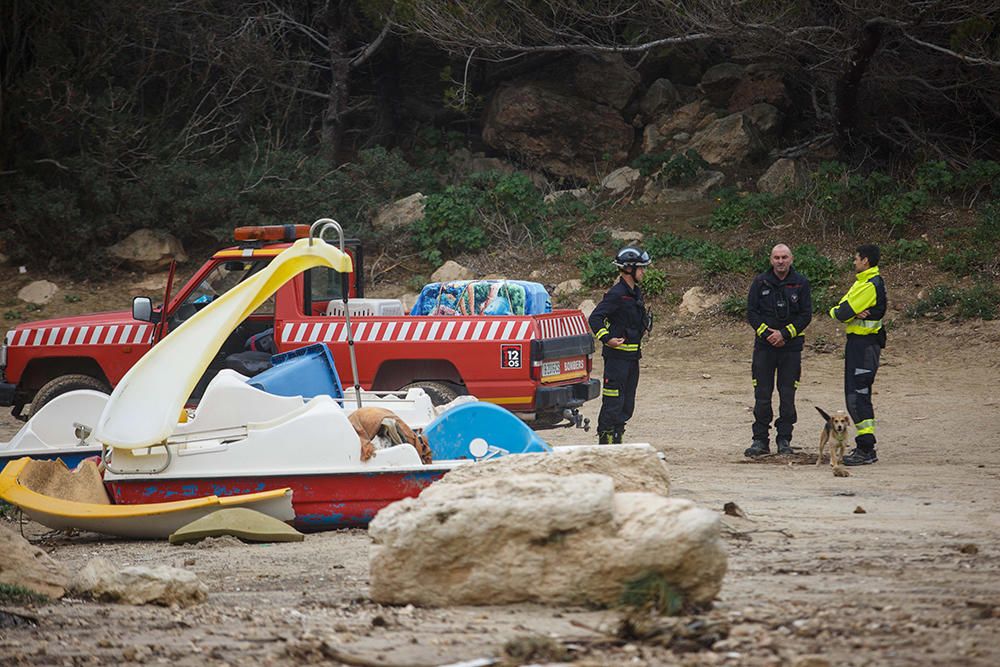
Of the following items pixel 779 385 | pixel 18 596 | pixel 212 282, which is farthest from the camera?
pixel 212 282

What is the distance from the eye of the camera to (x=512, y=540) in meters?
4.85

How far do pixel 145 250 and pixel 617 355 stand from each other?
13.4 meters

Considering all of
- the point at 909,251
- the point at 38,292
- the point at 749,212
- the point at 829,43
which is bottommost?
the point at 38,292

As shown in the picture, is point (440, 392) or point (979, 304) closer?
point (440, 392)

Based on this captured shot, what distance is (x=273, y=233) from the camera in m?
10.5

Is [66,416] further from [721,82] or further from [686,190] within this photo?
[721,82]

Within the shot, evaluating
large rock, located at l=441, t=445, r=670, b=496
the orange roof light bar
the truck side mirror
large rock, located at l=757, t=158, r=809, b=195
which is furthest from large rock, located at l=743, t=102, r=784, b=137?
large rock, located at l=441, t=445, r=670, b=496

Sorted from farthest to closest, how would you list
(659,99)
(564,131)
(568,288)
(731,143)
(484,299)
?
(659,99) < (564,131) < (731,143) < (568,288) < (484,299)

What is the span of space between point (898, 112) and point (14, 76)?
15751 mm

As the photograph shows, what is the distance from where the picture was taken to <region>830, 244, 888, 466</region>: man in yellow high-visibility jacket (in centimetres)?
1022

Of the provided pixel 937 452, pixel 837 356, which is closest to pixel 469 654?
pixel 937 452

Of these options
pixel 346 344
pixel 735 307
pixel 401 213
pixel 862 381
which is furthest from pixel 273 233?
pixel 401 213

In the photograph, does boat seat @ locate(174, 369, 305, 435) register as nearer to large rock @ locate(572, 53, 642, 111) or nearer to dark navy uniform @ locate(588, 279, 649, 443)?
dark navy uniform @ locate(588, 279, 649, 443)

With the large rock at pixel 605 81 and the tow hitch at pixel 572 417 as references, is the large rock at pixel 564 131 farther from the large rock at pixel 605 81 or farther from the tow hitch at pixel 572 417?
the tow hitch at pixel 572 417
